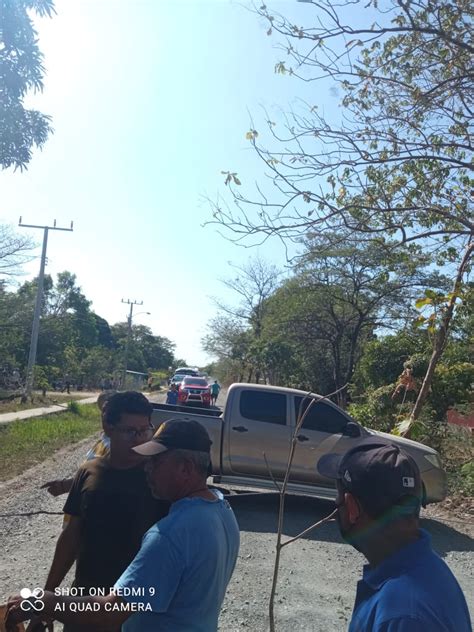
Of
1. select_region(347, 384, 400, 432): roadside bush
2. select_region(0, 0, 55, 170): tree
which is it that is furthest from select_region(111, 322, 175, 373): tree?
select_region(0, 0, 55, 170): tree

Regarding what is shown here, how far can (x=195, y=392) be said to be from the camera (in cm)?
2689

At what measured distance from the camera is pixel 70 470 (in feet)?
33.5

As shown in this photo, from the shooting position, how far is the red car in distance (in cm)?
2396

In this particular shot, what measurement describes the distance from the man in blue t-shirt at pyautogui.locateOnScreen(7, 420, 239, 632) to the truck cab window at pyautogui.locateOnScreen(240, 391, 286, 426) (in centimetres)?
631

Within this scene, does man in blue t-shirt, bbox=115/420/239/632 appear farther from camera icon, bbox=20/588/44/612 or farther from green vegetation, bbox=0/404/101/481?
green vegetation, bbox=0/404/101/481

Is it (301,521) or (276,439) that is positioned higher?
(276,439)

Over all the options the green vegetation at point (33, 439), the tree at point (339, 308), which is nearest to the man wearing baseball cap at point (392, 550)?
the green vegetation at point (33, 439)

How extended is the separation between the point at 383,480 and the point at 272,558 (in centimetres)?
495

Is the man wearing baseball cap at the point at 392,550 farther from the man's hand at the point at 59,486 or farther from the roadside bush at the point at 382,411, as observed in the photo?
the roadside bush at the point at 382,411

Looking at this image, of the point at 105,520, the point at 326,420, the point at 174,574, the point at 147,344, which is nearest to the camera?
the point at 174,574

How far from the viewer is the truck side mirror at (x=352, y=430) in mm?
7949

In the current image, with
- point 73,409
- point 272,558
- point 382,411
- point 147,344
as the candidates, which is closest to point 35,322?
point 73,409

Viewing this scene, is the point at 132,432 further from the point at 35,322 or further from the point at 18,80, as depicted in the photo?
the point at 35,322

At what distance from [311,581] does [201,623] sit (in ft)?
12.6
